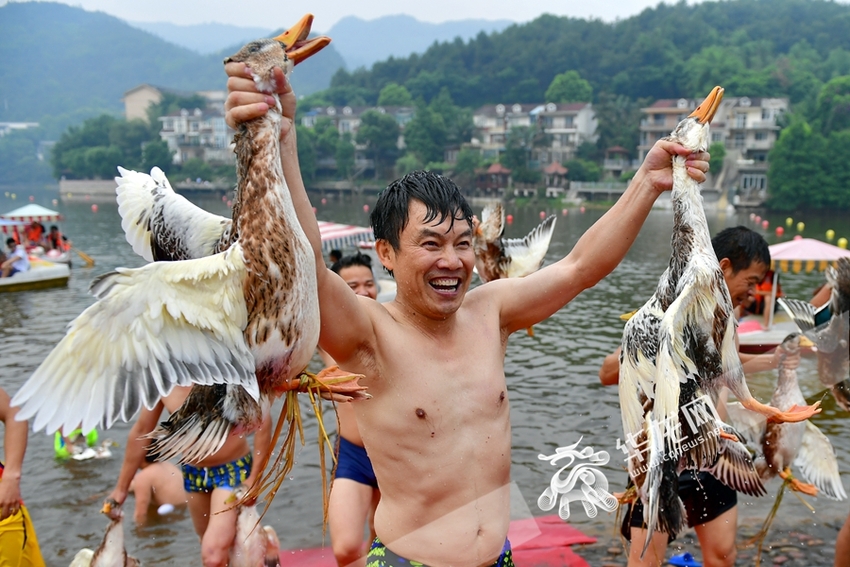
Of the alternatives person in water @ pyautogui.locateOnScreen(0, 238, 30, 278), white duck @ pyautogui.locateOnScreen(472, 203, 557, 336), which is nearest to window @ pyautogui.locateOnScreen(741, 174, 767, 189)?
person in water @ pyautogui.locateOnScreen(0, 238, 30, 278)

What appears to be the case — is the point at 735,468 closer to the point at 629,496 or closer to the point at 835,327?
the point at 629,496

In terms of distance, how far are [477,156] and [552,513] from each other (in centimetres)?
5788

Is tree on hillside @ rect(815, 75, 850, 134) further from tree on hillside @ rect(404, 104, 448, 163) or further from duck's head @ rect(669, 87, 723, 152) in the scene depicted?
duck's head @ rect(669, 87, 723, 152)

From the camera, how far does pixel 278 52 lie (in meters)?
2.09

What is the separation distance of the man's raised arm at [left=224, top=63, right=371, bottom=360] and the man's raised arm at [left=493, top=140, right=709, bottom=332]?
672 mm

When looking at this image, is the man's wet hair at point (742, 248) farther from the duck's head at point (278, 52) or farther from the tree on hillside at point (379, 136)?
the tree on hillside at point (379, 136)

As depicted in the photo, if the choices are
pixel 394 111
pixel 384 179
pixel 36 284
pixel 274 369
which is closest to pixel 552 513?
pixel 274 369

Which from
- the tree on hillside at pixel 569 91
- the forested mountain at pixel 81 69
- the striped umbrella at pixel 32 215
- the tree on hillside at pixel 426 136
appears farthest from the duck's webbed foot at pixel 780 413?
the forested mountain at pixel 81 69

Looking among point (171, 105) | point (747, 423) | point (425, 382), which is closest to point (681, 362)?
point (425, 382)

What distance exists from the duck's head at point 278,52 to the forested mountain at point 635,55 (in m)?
80.1

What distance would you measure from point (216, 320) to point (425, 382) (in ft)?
2.42

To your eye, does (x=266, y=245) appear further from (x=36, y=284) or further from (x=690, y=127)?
(x=36, y=284)

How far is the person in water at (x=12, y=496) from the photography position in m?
3.38

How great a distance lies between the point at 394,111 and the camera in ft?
271
